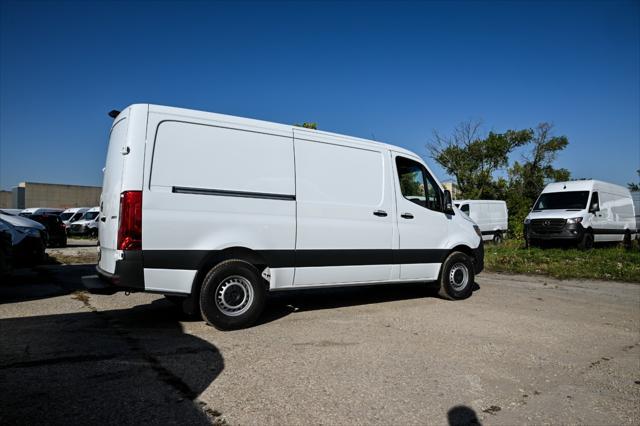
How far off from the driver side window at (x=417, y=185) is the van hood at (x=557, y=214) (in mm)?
11280

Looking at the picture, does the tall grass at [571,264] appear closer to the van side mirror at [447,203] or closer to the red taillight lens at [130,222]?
the van side mirror at [447,203]

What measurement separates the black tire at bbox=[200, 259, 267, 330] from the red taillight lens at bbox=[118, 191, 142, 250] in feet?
2.79

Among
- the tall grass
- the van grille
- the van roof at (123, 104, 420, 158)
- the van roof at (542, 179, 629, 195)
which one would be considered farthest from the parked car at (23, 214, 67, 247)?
the van roof at (542, 179, 629, 195)

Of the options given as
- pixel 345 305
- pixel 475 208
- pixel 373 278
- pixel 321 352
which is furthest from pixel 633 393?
pixel 475 208

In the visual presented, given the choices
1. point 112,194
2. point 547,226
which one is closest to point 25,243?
point 112,194

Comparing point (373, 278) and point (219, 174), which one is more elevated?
point (219, 174)

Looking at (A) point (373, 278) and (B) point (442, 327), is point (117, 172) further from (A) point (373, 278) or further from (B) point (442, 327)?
(B) point (442, 327)

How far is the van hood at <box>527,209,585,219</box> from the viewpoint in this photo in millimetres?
16297

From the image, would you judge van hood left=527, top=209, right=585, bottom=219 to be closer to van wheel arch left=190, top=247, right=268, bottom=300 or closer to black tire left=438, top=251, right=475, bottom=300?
black tire left=438, top=251, right=475, bottom=300

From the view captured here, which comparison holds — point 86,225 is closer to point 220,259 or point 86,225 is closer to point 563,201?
point 563,201

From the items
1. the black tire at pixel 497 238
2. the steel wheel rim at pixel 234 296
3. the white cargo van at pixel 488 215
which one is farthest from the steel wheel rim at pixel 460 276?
the black tire at pixel 497 238

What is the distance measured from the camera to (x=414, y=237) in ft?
22.8

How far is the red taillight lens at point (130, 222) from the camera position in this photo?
4684 mm

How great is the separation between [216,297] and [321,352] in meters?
1.40
